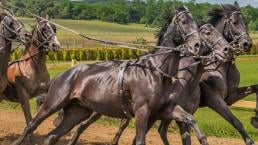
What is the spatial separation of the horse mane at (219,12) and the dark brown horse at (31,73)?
305 centimetres

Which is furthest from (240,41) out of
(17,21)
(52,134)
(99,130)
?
(99,130)

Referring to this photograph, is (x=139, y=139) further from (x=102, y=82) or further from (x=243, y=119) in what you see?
(x=243, y=119)

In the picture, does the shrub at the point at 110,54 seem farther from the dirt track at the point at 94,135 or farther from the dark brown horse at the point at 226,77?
the dark brown horse at the point at 226,77

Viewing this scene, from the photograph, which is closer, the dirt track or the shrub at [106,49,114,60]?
the dirt track

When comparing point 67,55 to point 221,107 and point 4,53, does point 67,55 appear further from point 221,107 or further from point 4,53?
point 221,107

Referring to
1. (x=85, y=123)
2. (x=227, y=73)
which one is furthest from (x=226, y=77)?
(x=85, y=123)

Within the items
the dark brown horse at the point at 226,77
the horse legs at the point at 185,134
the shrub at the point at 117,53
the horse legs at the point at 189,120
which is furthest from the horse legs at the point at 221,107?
the shrub at the point at 117,53

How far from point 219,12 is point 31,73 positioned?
3.86 meters

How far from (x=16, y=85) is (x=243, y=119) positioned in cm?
652

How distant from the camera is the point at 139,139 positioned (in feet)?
24.7

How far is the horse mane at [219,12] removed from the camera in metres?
9.63

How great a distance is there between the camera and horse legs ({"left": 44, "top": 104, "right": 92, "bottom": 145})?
8578 millimetres

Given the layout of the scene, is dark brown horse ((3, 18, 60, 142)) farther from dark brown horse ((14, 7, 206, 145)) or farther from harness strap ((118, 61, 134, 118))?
harness strap ((118, 61, 134, 118))

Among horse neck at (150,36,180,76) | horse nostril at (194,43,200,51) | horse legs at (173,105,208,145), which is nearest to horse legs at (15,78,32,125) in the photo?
horse neck at (150,36,180,76)
